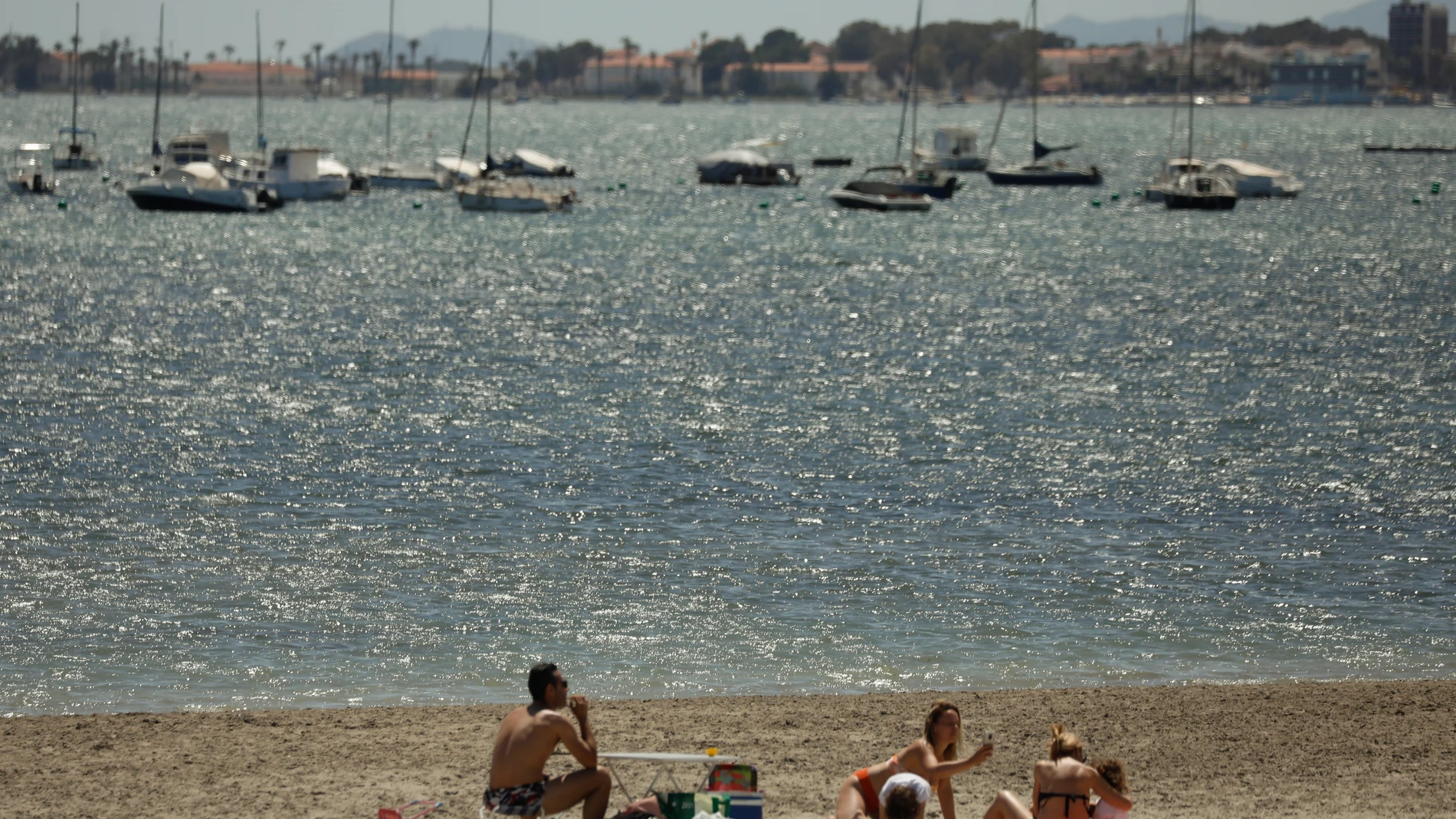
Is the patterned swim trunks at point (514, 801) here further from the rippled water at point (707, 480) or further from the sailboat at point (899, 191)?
the sailboat at point (899, 191)

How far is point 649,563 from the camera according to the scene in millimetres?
19859

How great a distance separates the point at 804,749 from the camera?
12891 millimetres

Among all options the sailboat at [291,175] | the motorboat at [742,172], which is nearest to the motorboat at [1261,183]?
the motorboat at [742,172]

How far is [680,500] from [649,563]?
11.0 ft

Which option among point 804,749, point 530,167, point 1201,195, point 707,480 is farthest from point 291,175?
point 804,749

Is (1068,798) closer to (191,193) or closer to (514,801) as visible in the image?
(514,801)

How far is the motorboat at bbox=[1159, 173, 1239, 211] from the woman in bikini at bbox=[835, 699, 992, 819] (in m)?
77.4

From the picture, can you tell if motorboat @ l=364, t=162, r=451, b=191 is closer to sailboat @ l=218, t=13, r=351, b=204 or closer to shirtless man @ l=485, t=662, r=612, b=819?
sailboat @ l=218, t=13, r=351, b=204

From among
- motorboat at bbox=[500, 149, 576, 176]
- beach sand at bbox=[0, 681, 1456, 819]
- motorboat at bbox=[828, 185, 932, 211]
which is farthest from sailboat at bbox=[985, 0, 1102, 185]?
beach sand at bbox=[0, 681, 1456, 819]

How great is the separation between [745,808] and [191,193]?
69.8 metres

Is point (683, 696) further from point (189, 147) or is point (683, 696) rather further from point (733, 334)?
point (189, 147)

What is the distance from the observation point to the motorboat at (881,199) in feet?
278

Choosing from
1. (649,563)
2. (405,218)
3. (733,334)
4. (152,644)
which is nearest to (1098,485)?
(649,563)

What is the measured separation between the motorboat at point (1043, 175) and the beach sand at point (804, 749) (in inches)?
3730
